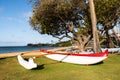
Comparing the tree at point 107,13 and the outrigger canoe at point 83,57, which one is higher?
the tree at point 107,13

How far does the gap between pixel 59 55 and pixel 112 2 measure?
15.4m

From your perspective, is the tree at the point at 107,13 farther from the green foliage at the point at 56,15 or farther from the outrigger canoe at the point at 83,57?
the outrigger canoe at the point at 83,57

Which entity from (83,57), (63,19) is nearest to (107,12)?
(63,19)

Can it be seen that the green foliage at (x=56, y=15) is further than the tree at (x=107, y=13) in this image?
No

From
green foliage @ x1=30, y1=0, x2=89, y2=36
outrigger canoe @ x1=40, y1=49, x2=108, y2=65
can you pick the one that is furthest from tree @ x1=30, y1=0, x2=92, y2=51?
outrigger canoe @ x1=40, y1=49, x2=108, y2=65

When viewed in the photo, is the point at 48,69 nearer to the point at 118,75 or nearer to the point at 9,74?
the point at 9,74

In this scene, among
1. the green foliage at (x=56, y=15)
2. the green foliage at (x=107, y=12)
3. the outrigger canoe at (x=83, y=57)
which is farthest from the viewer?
the green foliage at (x=107, y=12)

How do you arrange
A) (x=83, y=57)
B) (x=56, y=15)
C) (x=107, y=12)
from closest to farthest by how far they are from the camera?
(x=83, y=57)
(x=56, y=15)
(x=107, y=12)

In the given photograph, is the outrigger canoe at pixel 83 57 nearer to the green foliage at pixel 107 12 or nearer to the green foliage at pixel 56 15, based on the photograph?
the green foliage at pixel 56 15

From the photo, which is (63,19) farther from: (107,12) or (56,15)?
(107,12)

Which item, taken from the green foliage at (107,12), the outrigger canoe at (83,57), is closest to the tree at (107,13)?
the green foliage at (107,12)

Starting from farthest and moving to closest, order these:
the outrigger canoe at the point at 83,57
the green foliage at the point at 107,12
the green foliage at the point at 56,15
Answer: the green foliage at the point at 107,12, the green foliage at the point at 56,15, the outrigger canoe at the point at 83,57

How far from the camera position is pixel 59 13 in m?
34.2

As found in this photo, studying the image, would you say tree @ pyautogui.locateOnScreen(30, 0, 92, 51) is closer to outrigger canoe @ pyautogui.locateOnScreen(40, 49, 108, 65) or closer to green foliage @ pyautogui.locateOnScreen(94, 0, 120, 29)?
green foliage @ pyautogui.locateOnScreen(94, 0, 120, 29)
